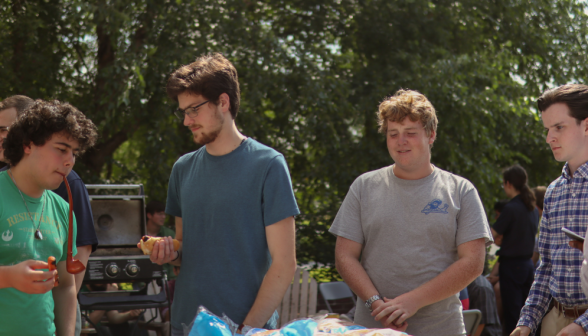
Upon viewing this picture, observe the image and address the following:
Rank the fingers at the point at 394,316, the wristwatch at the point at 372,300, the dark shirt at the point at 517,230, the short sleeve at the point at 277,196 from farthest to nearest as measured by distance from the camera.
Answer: the dark shirt at the point at 517,230, the wristwatch at the point at 372,300, the fingers at the point at 394,316, the short sleeve at the point at 277,196

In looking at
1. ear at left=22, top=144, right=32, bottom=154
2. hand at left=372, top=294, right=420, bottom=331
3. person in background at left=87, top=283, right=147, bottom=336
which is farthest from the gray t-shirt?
person in background at left=87, top=283, right=147, bottom=336

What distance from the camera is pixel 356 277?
2285mm

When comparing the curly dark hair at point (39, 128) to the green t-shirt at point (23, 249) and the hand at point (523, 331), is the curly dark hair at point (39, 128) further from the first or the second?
the hand at point (523, 331)

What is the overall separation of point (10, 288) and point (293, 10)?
6.38m

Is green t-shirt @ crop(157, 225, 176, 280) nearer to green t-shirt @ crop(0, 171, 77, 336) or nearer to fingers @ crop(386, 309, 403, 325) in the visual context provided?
green t-shirt @ crop(0, 171, 77, 336)

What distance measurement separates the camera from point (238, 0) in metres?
6.61

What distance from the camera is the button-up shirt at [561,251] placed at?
85.6 inches

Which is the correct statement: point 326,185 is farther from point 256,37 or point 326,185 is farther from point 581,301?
point 581,301

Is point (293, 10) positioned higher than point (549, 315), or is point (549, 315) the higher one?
point (293, 10)

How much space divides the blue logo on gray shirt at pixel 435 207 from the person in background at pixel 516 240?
382cm

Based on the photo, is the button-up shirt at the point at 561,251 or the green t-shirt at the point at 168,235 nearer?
the button-up shirt at the point at 561,251

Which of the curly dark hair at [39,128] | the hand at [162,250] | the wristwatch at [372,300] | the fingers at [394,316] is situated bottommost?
the fingers at [394,316]

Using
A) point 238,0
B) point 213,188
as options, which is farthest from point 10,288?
point 238,0

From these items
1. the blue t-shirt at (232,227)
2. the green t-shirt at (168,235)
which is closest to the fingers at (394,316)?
the blue t-shirt at (232,227)
